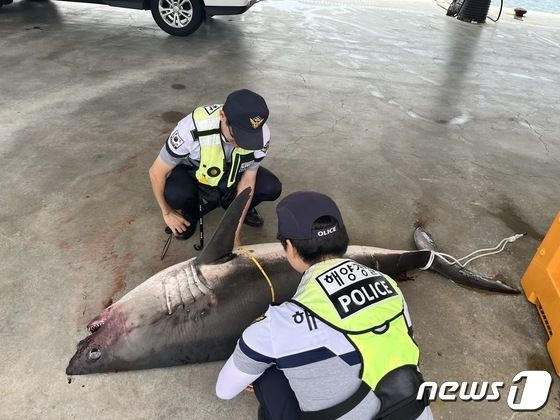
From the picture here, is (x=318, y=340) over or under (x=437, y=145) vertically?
over

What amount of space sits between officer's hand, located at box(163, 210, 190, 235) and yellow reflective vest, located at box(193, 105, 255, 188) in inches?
11.4

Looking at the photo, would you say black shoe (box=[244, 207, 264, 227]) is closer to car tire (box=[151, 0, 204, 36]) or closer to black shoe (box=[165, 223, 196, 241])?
black shoe (box=[165, 223, 196, 241])

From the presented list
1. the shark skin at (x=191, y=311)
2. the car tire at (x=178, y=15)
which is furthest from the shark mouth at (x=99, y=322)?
the car tire at (x=178, y=15)

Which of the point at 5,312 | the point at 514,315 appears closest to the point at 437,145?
the point at 514,315

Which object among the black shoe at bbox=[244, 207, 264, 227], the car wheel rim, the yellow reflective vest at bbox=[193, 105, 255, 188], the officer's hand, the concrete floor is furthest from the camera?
the car wheel rim

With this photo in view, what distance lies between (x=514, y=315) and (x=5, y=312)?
3.11 meters

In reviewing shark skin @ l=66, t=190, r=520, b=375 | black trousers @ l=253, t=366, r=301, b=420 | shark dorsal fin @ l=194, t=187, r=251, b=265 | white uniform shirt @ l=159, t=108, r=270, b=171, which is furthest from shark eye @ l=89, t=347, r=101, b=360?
white uniform shirt @ l=159, t=108, r=270, b=171

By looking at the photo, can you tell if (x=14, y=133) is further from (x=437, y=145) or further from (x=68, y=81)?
(x=437, y=145)

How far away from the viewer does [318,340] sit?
4.50 feet

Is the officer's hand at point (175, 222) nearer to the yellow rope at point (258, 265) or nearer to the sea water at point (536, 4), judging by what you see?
the yellow rope at point (258, 265)

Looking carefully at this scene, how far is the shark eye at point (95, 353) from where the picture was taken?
204 cm

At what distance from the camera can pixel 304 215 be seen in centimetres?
160

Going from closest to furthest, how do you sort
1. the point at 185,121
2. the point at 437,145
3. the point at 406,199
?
1. the point at 185,121
2. the point at 406,199
3. the point at 437,145

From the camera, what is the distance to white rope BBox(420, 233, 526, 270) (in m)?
3.02
